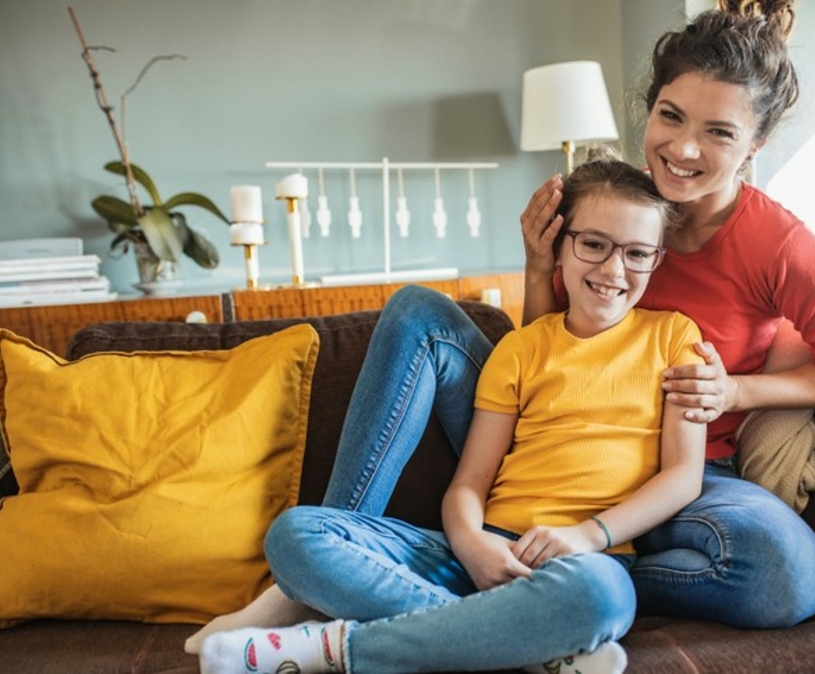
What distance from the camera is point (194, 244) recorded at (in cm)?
240

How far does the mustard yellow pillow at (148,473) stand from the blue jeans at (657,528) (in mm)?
139

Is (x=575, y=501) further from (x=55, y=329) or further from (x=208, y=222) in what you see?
(x=208, y=222)

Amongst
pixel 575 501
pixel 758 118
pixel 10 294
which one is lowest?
pixel 575 501

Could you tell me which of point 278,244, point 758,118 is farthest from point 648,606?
point 278,244

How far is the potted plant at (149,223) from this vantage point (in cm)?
229

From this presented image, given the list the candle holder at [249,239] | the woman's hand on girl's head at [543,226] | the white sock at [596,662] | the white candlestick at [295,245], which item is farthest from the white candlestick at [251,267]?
the white sock at [596,662]

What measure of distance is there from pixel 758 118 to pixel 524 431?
0.57 metres

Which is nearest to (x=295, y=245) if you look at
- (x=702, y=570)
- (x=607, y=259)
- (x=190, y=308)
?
(x=190, y=308)

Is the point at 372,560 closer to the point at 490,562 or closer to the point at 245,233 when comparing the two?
the point at 490,562

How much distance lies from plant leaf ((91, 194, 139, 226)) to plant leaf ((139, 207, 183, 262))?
8cm

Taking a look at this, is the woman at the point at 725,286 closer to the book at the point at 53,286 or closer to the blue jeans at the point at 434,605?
the blue jeans at the point at 434,605

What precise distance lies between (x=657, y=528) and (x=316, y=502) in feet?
1.76

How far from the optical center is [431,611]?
3.16 ft

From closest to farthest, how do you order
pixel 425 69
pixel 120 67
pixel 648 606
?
pixel 648 606 < pixel 120 67 < pixel 425 69
